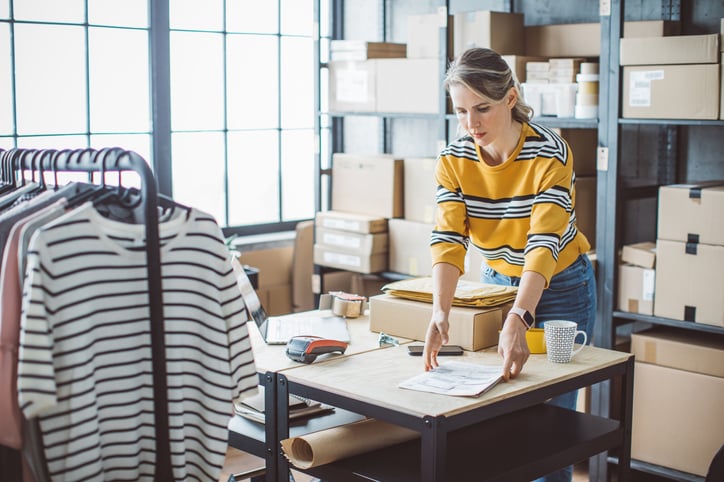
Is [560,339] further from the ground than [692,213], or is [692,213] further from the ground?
[692,213]

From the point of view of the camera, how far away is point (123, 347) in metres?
1.76

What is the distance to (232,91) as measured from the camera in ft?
15.8

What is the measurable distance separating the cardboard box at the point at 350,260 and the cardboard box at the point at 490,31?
101 cm

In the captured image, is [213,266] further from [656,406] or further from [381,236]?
[381,236]

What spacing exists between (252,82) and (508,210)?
2.56 meters

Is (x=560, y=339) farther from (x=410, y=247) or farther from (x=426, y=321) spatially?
(x=410, y=247)

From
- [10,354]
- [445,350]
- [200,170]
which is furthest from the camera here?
[200,170]

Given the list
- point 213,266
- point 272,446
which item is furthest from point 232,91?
point 213,266

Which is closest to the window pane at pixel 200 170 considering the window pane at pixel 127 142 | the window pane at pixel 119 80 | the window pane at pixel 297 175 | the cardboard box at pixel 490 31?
the window pane at pixel 127 142

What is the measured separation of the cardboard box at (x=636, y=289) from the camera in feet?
11.7

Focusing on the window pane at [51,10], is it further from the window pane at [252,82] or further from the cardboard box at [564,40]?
the cardboard box at [564,40]

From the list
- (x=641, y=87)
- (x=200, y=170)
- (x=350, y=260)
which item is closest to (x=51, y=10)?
(x=200, y=170)

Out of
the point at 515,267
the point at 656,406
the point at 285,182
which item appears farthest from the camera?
the point at 285,182

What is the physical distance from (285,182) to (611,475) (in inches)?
90.4
